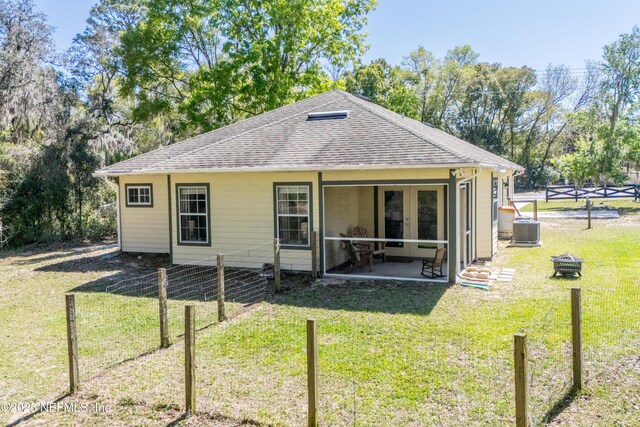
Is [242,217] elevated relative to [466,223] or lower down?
elevated

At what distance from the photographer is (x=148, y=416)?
15.5 ft

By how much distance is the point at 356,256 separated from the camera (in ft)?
39.1

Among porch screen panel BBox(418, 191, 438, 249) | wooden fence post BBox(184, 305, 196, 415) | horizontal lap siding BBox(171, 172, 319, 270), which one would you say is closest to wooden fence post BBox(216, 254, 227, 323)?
wooden fence post BBox(184, 305, 196, 415)

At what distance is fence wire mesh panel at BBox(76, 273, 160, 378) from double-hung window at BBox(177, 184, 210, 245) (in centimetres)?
199

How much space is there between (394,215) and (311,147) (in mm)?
3055

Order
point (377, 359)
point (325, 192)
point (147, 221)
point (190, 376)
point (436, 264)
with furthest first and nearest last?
point (147, 221) < point (325, 192) < point (436, 264) < point (377, 359) < point (190, 376)

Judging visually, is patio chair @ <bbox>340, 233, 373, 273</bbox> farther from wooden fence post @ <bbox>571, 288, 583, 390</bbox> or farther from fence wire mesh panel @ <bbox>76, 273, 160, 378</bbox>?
wooden fence post @ <bbox>571, 288, 583, 390</bbox>

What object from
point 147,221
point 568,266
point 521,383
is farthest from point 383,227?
point 521,383

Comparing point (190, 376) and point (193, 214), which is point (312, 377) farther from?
point (193, 214)

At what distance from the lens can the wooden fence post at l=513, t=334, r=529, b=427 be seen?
3764mm

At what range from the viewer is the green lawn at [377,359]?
4.66 meters

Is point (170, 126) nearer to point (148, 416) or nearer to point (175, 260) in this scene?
point (175, 260)

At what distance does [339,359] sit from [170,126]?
2477cm

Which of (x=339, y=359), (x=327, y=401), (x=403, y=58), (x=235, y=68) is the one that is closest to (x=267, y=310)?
(x=339, y=359)
